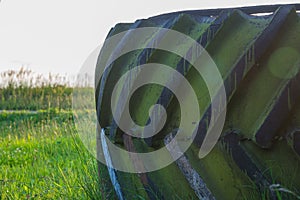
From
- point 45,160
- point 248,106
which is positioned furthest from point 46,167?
point 248,106

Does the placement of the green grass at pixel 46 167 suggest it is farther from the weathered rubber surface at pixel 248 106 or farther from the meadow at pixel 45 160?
the weathered rubber surface at pixel 248 106

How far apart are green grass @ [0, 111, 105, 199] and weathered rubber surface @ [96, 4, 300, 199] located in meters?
0.87

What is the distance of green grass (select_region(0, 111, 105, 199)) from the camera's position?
3350 mm

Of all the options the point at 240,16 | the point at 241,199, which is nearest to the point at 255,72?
the point at 240,16

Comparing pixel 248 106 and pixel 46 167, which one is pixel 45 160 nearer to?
Result: pixel 46 167

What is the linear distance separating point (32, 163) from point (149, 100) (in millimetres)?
3577

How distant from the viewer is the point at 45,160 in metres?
5.57

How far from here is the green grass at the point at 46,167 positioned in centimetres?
335

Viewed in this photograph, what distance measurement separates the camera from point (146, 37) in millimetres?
2496

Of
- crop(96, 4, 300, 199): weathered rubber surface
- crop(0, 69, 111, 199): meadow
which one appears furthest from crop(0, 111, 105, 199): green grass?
crop(96, 4, 300, 199): weathered rubber surface

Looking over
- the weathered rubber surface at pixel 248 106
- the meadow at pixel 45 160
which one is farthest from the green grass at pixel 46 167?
the weathered rubber surface at pixel 248 106

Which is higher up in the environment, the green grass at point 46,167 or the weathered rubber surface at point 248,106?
the weathered rubber surface at point 248,106

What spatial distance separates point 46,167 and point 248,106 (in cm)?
340

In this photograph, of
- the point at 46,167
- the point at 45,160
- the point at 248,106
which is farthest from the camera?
the point at 45,160
